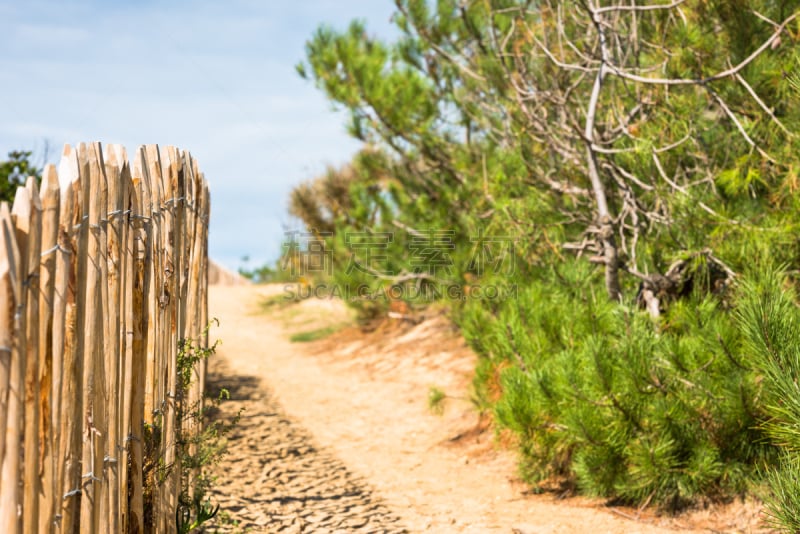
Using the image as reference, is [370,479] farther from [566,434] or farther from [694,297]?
[694,297]

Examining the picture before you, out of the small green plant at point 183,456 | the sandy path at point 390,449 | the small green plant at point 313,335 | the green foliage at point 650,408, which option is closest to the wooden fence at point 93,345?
the small green plant at point 183,456

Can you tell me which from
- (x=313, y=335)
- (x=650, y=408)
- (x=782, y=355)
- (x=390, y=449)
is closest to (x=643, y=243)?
(x=650, y=408)

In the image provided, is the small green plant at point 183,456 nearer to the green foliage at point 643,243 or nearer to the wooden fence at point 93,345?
the wooden fence at point 93,345

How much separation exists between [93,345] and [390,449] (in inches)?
128

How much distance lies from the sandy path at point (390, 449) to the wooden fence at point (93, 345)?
119 centimetres

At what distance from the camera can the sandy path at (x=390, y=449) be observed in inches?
138

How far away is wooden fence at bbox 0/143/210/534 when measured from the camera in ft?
5.20

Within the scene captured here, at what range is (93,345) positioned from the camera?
1.92m

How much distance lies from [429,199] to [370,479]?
3.63 meters

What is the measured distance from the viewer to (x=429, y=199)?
7277mm

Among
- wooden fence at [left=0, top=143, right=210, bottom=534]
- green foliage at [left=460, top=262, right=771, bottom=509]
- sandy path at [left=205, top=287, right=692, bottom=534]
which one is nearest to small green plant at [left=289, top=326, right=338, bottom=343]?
sandy path at [left=205, top=287, right=692, bottom=534]

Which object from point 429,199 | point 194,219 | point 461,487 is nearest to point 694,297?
point 461,487

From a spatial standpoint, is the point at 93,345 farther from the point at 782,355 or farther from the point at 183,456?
the point at 782,355

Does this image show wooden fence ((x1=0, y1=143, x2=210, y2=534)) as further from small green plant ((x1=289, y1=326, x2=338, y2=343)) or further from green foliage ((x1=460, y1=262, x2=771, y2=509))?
small green plant ((x1=289, y1=326, x2=338, y2=343))
